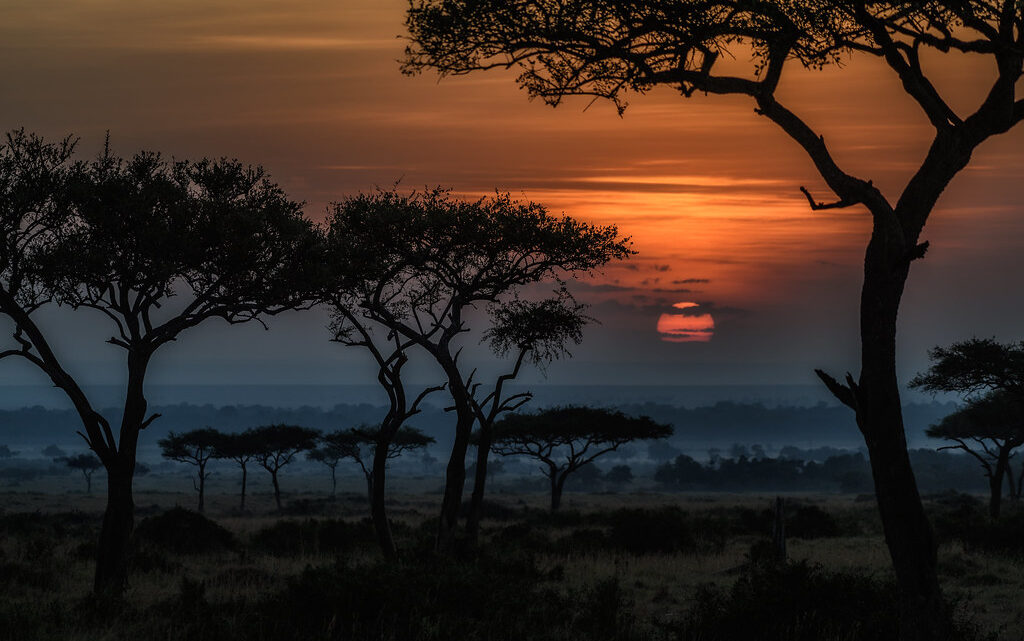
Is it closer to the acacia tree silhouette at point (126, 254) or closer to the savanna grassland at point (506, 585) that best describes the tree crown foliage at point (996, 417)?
the savanna grassland at point (506, 585)

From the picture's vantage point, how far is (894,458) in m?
11.6

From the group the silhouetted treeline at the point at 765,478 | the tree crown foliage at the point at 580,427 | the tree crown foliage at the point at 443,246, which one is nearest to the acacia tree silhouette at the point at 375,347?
the tree crown foliage at the point at 443,246

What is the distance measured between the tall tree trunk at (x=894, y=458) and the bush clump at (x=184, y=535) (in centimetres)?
2472

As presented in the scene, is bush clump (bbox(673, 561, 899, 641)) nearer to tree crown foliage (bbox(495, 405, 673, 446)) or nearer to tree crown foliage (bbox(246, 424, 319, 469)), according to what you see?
tree crown foliage (bbox(495, 405, 673, 446))

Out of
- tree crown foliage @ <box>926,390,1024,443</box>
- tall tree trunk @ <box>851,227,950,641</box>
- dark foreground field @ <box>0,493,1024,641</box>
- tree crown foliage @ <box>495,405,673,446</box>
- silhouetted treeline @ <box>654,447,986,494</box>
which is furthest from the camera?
silhouetted treeline @ <box>654,447,986,494</box>

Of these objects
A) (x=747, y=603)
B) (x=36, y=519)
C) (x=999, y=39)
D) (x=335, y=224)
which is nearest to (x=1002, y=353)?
(x=335, y=224)

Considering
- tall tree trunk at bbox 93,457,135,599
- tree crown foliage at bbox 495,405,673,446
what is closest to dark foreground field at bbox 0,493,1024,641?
tall tree trunk at bbox 93,457,135,599

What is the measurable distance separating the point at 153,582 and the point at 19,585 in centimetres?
272

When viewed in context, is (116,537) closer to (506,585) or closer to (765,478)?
(506,585)

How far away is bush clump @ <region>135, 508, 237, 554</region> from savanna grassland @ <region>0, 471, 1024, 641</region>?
2.6 inches

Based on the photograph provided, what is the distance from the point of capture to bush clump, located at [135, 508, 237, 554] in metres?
32.2

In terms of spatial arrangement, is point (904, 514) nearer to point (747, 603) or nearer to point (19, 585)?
point (747, 603)

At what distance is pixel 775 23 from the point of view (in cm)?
1250

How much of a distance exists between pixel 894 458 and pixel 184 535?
2647cm
